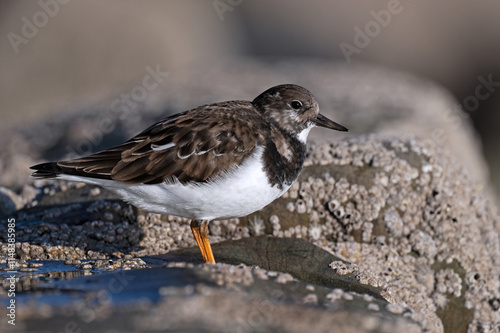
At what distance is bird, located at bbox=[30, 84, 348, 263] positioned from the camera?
18.2 feet

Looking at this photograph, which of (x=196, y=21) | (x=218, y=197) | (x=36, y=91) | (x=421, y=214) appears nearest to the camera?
(x=218, y=197)

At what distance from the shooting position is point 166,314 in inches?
144

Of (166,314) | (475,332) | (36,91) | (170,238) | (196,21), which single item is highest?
(196,21)

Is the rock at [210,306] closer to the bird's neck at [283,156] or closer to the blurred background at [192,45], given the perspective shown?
the bird's neck at [283,156]

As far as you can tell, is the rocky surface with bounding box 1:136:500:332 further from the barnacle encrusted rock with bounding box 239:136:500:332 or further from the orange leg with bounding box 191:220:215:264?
the orange leg with bounding box 191:220:215:264

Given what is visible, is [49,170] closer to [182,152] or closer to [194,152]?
[182,152]

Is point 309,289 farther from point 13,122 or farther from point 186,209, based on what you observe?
point 13,122

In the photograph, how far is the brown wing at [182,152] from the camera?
559 centimetres

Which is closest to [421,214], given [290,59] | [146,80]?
[146,80]

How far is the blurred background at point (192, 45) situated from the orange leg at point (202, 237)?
6.56m

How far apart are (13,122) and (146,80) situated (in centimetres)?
261

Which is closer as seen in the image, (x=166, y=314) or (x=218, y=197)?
(x=166, y=314)

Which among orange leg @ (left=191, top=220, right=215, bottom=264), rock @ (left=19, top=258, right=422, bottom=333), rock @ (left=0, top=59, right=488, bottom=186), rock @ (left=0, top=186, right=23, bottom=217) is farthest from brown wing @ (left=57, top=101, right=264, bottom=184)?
rock @ (left=0, top=59, right=488, bottom=186)

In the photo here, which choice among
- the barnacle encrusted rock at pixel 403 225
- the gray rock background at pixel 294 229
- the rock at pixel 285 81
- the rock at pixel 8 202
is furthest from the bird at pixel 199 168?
the rock at pixel 285 81
